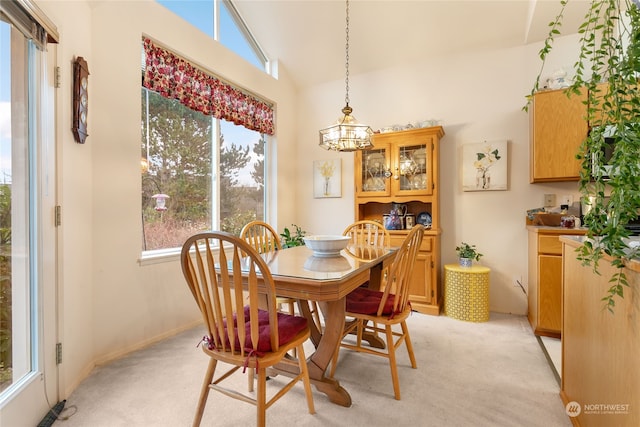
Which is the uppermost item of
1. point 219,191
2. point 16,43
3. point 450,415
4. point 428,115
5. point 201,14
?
point 201,14

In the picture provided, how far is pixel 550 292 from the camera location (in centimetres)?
250

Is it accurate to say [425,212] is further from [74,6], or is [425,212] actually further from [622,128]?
[74,6]

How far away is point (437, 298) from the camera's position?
3.15 metres

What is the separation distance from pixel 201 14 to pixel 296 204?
236 centimetres

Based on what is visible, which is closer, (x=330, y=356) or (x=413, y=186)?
(x=330, y=356)

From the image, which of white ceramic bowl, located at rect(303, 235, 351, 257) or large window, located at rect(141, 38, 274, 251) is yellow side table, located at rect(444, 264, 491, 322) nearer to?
white ceramic bowl, located at rect(303, 235, 351, 257)

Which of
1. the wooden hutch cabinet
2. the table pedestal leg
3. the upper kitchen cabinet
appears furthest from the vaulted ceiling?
the table pedestal leg

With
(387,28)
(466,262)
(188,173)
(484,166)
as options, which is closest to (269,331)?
(188,173)

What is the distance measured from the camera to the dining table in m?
1.36

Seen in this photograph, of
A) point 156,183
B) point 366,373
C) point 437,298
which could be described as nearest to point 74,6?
point 156,183

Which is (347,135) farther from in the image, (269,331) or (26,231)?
(26,231)

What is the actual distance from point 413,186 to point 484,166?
28.5 inches

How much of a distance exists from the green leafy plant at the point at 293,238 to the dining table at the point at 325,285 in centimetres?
146

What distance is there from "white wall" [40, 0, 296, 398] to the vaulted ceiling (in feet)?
4.21
